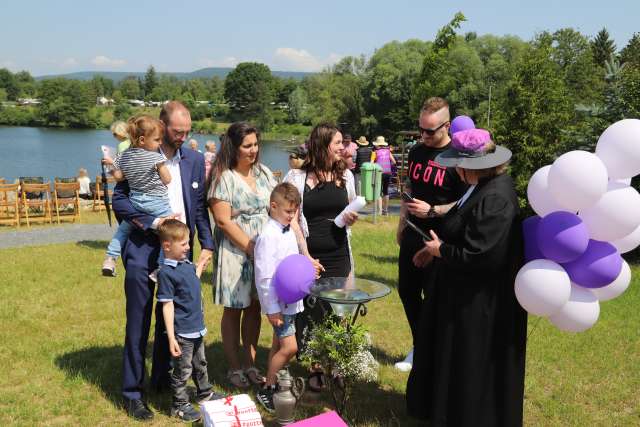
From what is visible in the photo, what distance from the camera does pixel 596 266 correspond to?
290 centimetres

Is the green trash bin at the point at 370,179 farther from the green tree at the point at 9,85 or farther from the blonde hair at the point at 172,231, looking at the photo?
the green tree at the point at 9,85

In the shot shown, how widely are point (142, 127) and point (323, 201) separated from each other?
Result: 1.37m

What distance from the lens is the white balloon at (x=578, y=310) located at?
2.99 meters

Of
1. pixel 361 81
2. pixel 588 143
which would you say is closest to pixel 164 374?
pixel 588 143

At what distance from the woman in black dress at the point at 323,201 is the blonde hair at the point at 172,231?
0.94 meters

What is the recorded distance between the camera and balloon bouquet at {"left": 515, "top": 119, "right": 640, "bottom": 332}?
9.21 feet

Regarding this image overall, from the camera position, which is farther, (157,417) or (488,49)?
(488,49)

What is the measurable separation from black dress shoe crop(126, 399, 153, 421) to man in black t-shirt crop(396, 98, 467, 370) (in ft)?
6.28

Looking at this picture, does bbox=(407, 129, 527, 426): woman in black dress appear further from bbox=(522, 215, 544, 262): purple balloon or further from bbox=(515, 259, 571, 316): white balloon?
bbox=(515, 259, 571, 316): white balloon

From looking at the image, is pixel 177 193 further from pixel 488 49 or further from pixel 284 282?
pixel 488 49

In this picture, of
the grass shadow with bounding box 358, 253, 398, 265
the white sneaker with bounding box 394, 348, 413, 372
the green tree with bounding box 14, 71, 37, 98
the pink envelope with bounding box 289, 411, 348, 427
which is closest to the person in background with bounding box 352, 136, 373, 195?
the grass shadow with bounding box 358, 253, 398, 265

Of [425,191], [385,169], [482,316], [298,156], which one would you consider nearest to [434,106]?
[425,191]

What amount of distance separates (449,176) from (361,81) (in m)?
50.9

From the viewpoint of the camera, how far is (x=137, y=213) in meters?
3.51
